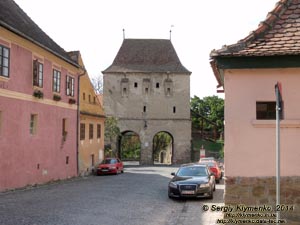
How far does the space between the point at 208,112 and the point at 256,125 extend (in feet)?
228

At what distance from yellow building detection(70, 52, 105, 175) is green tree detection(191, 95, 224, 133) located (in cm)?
3275

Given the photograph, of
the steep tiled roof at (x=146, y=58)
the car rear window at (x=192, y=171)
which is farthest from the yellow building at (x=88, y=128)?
the steep tiled roof at (x=146, y=58)

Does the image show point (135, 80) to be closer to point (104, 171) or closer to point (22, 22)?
point (104, 171)

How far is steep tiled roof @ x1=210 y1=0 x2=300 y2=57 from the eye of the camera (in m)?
10.5

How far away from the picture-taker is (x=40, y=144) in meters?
26.0

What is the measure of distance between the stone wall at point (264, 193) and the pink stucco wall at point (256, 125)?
0.47 ft

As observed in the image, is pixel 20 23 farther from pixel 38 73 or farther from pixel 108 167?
pixel 108 167

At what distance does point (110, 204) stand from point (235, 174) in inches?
299

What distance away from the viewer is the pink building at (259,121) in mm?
10602

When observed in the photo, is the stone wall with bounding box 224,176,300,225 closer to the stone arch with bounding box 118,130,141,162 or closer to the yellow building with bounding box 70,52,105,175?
the yellow building with bounding box 70,52,105,175

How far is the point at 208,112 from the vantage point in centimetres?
7994

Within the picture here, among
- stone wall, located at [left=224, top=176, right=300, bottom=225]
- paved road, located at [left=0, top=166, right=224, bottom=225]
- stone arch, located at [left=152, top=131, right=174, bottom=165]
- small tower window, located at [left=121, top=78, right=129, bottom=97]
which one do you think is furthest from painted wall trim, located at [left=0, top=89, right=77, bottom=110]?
stone arch, located at [left=152, top=131, right=174, bottom=165]

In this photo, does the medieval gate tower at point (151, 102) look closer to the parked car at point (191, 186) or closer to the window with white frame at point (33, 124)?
the window with white frame at point (33, 124)

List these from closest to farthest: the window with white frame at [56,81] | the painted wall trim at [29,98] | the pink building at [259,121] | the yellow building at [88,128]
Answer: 1. the pink building at [259,121]
2. the painted wall trim at [29,98]
3. the window with white frame at [56,81]
4. the yellow building at [88,128]
